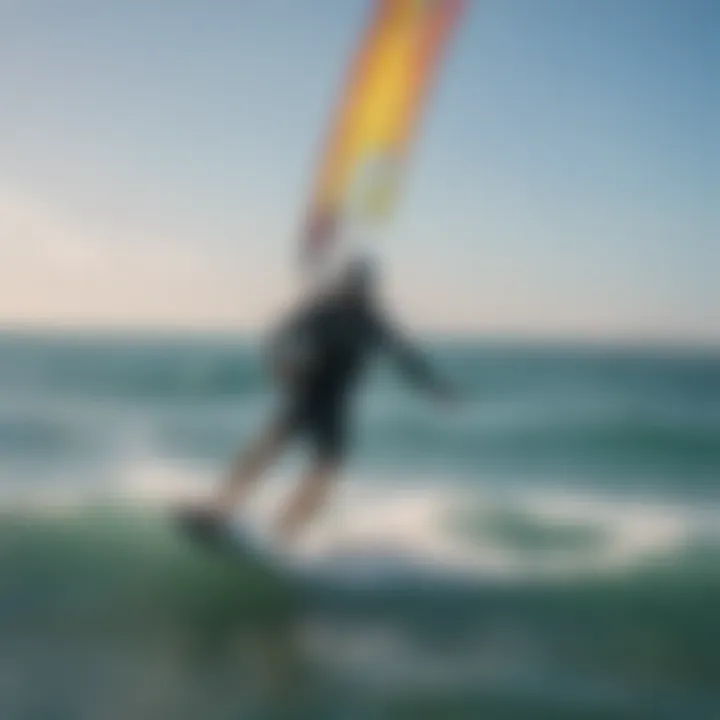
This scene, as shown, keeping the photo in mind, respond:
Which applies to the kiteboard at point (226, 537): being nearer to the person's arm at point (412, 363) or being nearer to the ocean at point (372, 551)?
the ocean at point (372, 551)

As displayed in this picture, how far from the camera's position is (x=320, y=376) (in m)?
1.46

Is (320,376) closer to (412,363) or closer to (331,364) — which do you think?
(331,364)

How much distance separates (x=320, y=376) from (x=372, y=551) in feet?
0.79

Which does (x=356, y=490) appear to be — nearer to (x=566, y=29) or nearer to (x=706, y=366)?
(x=706, y=366)

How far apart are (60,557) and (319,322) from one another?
459 millimetres

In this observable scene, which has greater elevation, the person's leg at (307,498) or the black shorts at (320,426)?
the black shorts at (320,426)

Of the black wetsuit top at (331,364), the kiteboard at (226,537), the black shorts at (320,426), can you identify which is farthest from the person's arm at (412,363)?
the kiteboard at (226,537)

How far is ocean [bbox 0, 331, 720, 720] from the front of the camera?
141 cm

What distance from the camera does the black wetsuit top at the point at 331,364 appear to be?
145cm

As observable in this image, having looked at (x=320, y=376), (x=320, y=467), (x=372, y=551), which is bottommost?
(x=372, y=551)

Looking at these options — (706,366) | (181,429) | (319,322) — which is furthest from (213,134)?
(706,366)

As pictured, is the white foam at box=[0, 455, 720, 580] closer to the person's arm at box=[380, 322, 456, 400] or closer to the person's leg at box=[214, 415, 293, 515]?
the person's leg at box=[214, 415, 293, 515]

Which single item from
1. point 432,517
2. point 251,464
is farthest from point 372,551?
point 251,464

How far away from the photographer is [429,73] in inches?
58.9
